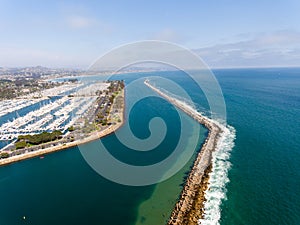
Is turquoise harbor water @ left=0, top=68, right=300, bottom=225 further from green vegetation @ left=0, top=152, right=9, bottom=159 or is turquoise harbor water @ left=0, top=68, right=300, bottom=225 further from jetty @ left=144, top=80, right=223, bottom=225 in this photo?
green vegetation @ left=0, top=152, right=9, bottom=159

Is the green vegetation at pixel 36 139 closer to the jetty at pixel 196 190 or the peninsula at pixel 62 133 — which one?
the peninsula at pixel 62 133

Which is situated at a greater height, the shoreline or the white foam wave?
the white foam wave

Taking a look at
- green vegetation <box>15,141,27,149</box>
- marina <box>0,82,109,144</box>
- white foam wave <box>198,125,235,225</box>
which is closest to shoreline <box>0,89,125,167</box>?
green vegetation <box>15,141,27,149</box>

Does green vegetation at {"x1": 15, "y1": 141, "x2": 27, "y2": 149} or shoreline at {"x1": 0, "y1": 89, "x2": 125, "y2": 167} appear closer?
shoreline at {"x1": 0, "y1": 89, "x2": 125, "y2": 167}

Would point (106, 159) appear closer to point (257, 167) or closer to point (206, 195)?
point (206, 195)

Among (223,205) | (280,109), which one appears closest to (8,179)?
(223,205)

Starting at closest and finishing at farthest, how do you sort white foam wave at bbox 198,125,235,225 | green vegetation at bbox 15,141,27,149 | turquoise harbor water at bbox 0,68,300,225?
white foam wave at bbox 198,125,235,225, turquoise harbor water at bbox 0,68,300,225, green vegetation at bbox 15,141,27,149

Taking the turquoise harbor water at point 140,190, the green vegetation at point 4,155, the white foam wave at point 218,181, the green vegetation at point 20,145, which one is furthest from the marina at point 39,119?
the white foam wave at point 218,181

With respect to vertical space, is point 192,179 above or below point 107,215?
above
